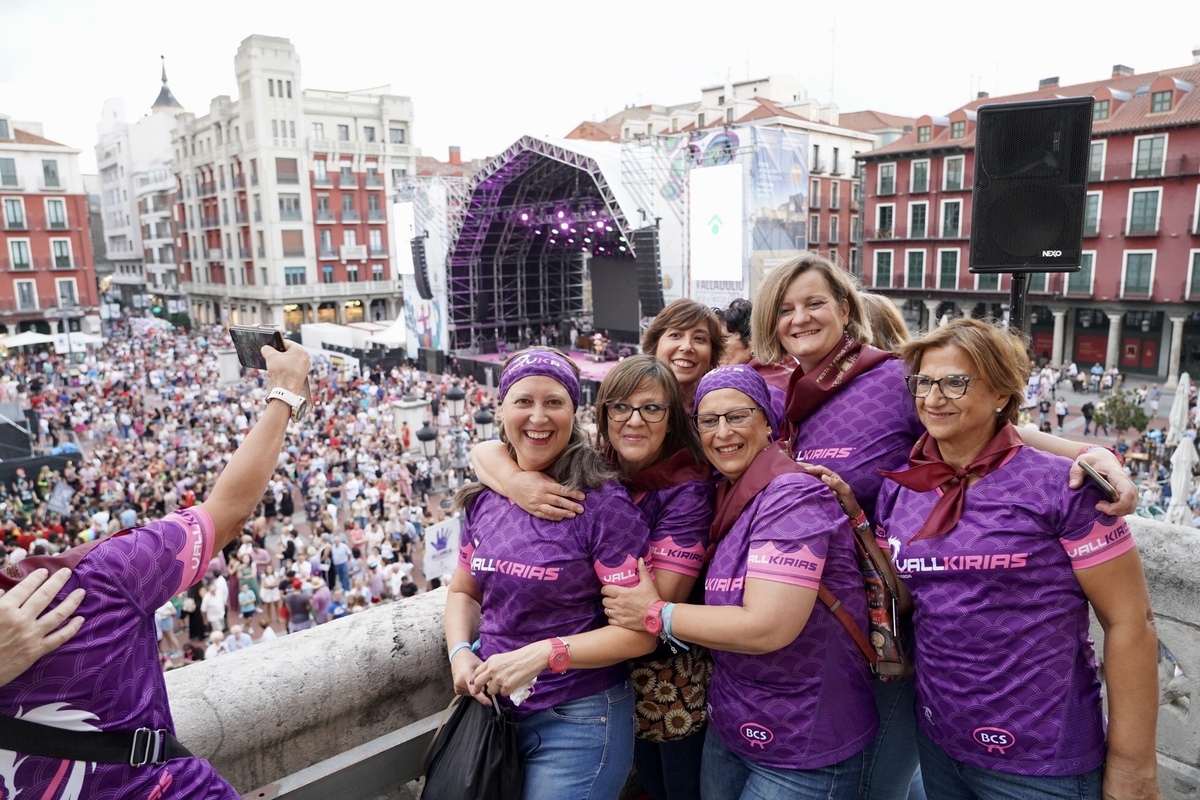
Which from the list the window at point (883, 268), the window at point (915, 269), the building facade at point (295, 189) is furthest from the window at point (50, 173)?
the window at point (915, 269)

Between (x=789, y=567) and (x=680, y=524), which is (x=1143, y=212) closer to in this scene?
(x=680, y=524)

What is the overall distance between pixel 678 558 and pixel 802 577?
1.21 feet

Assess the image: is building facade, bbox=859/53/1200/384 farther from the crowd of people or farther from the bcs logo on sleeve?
the bcs logo on sleeve

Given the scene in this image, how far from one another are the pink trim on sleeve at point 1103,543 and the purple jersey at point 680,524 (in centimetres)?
86

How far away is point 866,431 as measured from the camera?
234cm

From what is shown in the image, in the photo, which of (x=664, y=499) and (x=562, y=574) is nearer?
(x=562, y=574)

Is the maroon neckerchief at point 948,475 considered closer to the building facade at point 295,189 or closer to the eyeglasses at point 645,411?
the eyeglasses at point 645,411

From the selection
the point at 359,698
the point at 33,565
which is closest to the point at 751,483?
the point at 359,698

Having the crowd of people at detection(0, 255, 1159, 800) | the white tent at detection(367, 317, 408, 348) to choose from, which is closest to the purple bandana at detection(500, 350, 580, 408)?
the crowd of people at detection(0, 255, 1159, 800)

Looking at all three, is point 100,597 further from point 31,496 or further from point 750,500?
point 31,496


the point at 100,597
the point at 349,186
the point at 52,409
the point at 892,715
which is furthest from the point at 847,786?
the point at 349,186

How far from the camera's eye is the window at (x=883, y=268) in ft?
118

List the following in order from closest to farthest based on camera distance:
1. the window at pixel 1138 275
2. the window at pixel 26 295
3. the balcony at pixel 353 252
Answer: the window at pixel 1138 275 < the window at pixel 26 295 < the balcony at pixel 353 252

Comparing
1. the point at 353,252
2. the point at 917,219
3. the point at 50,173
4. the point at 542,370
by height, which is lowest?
the point at 542,370
